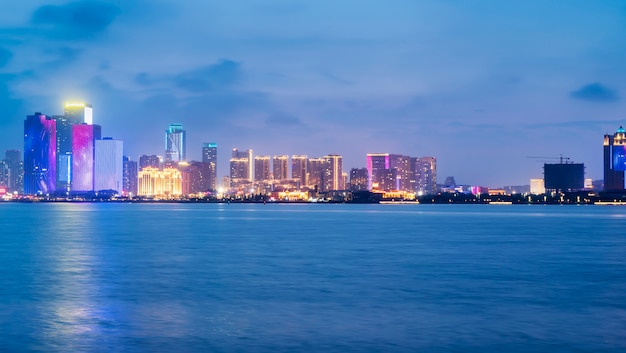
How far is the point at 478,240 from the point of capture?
63.1 metres

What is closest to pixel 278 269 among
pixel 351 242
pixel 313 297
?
pixel 313 297

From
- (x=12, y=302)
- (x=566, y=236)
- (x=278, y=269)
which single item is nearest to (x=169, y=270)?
(x=278, y=269)

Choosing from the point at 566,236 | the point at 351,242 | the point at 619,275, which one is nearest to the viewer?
the point at 619,275

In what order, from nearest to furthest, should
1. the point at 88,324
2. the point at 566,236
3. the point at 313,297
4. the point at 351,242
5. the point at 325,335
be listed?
the point at 325,335 < the point at 88,324 < the point at 313,297 < the point at 351,242 < the point at 566,236

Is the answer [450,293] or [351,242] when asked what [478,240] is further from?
[450,293]

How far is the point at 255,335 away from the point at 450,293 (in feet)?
37.6

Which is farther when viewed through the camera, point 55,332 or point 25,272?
point 25,272

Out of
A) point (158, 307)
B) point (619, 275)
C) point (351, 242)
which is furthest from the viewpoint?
point (351, 242)

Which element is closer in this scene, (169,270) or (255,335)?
(255,335)

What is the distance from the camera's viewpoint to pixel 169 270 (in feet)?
127

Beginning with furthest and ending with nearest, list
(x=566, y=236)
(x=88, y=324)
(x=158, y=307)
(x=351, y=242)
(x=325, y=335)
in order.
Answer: (x=566, y=236) < (x=351, y=242) < (x=158, y=307) < (x=88, y=324) < (x=325, y=335)

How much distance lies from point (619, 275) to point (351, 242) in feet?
84.9

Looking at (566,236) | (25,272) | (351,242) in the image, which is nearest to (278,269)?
(25,272)

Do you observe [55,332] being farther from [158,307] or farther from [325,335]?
[325,335]
